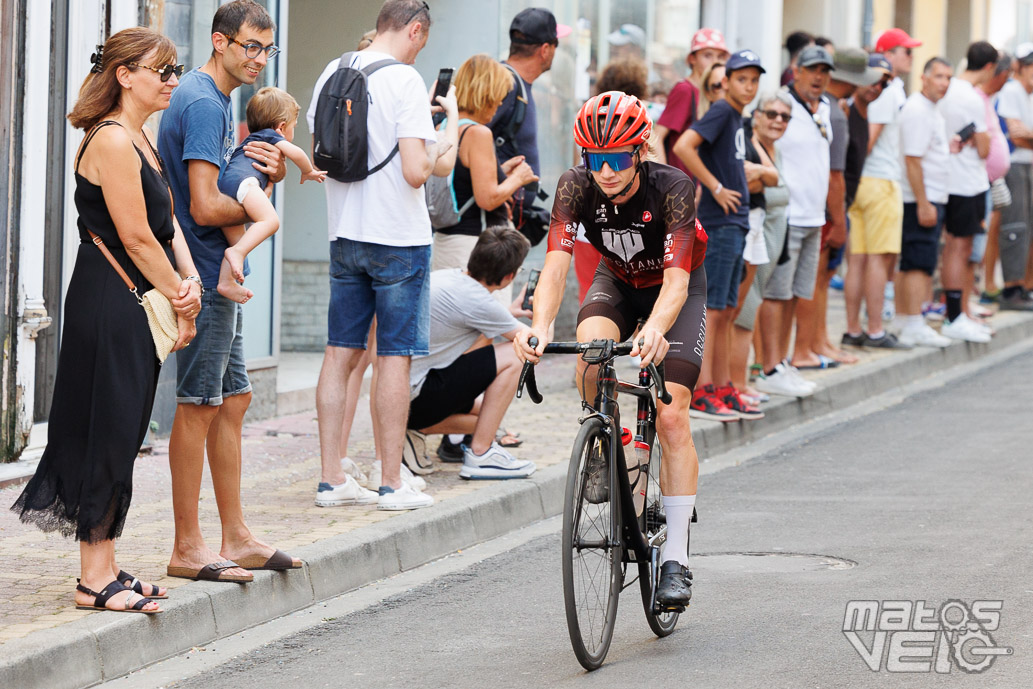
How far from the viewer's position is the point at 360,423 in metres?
9.90

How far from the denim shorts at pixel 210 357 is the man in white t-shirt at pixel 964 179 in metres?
9.94

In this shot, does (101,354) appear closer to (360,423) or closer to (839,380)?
(360,423)

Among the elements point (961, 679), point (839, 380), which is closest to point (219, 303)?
point (961, 679)

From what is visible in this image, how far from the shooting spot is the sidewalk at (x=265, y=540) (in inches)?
206

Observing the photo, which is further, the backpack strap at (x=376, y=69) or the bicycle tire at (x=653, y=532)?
the backpack strap at (x=376, y=69)

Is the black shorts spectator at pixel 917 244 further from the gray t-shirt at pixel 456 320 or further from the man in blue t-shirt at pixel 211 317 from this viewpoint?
the man in blue t-shirt at pixel 211 317

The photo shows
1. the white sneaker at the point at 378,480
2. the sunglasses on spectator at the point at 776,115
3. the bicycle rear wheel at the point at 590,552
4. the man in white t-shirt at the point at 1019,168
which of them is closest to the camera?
the bicycle rear wheel at the point at 590,552

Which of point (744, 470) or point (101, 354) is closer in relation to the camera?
point (101, 354)

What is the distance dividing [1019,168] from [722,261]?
766 centimetres

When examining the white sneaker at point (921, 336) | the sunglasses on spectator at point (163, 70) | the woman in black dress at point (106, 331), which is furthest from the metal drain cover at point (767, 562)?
the white sneaker at point (921, 336)

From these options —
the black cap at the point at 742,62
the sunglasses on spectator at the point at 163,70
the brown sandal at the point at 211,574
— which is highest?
the black cap at the point at 742,62

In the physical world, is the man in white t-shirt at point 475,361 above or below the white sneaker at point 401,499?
above

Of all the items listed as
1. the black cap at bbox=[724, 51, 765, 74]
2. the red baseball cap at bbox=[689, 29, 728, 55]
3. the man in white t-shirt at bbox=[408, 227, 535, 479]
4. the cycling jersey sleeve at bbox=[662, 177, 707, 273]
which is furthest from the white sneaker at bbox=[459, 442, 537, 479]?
the red baseball cap at bbox=[689, 29, 728, 55]

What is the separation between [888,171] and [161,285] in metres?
9.03
